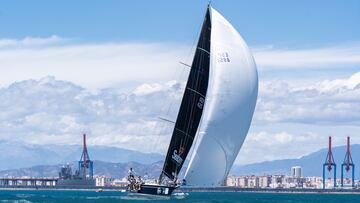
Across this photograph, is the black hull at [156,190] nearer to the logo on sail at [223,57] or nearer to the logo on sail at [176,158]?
the logo on sail at [176,158]

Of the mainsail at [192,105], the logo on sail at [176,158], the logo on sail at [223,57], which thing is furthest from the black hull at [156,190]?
the logo on sail at [223,57]

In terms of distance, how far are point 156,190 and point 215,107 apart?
11795 millimetres

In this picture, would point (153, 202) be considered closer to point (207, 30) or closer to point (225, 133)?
point (225, 133)

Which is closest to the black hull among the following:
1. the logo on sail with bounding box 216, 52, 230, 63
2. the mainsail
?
the mainsail

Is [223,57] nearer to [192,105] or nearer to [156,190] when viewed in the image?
[192,105]

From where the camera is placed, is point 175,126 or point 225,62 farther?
point 175,126

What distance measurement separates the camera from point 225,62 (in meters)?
75.4

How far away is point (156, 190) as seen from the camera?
84.6 meters

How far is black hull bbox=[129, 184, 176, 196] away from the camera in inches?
3314

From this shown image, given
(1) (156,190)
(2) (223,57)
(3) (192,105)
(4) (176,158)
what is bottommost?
(1) (156,190)

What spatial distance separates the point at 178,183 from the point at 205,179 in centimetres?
619

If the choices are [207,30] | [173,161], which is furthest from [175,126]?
[207,30]

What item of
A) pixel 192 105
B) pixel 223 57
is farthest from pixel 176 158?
pixel 223 57

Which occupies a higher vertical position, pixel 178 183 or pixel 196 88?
pixel 196 88
